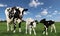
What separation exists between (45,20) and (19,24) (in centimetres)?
57

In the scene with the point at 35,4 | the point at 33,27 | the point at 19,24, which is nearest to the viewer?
the point at 33,27

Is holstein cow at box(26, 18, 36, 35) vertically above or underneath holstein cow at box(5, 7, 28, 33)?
underneath

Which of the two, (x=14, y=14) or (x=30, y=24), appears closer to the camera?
(x=30, y=24)

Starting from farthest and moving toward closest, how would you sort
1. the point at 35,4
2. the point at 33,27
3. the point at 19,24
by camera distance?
the point at 35,4, the point at 19,24, the point at 33,27

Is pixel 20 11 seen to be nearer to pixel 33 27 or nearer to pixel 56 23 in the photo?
pixel 33 27

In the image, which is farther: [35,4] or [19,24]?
[35,4]

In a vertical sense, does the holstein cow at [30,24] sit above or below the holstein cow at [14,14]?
below

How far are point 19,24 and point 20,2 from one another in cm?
56

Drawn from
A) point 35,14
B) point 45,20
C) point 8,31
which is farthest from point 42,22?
point 8,31

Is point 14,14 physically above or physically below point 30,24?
above

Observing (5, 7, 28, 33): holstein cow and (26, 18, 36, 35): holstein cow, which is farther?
(5, 7, 28, 33): holstein cow

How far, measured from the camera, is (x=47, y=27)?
459 cm

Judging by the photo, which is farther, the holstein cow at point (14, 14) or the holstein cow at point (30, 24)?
the holstein cow at point (14, 14)

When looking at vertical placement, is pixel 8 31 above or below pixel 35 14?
below
